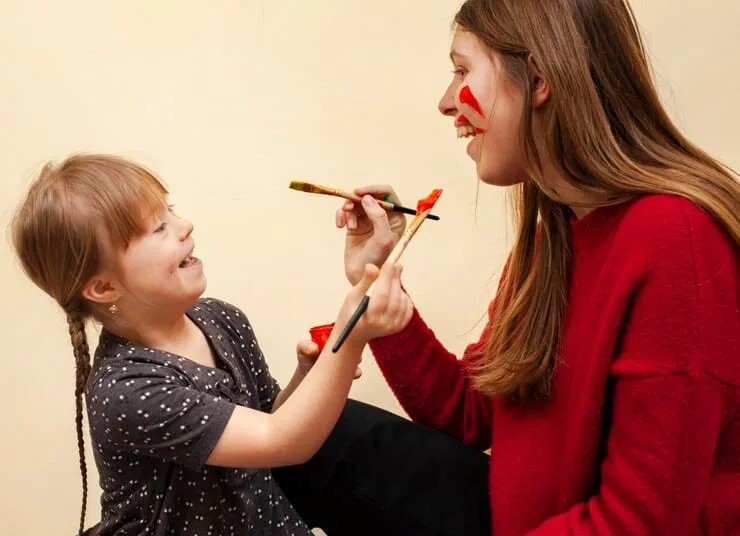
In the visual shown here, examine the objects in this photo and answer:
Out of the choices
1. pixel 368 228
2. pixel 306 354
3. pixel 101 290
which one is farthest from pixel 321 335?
pixel 101 290

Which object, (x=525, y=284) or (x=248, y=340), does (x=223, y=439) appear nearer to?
(x=248, y=340)

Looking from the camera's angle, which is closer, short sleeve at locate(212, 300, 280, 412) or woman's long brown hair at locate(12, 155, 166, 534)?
woman's long brown hair at locate(12, 155, 166, 534)

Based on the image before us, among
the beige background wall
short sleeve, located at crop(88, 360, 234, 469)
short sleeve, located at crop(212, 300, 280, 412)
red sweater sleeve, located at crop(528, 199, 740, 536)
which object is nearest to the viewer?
red sweater sleeve, located at crop(528, 199, 740, 536)

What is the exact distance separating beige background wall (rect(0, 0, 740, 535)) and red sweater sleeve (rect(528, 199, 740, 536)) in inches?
23.4

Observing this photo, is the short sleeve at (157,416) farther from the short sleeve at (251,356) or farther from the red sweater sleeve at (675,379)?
the red sweater sleeve at (675,379)

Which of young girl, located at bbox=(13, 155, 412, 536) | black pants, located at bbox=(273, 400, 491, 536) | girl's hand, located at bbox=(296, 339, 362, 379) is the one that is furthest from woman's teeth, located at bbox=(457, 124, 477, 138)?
black pants, located at bbox=(273, 400, 491, 536)

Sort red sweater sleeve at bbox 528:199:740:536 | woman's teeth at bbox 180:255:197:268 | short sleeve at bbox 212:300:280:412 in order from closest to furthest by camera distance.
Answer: red sweater sleeve at bbox 528:199:740:536, woman's teeth at bbox 180:255:197:268, short sleeve at bbox 212:300:280:412

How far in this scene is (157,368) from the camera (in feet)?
2.61

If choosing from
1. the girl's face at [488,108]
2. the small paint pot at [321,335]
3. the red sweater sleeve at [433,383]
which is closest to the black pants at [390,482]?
the red sweater sleeve at [433,383]

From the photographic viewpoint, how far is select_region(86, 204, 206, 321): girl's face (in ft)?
2.69

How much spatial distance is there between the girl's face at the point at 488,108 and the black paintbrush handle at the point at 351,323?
0.71 ft

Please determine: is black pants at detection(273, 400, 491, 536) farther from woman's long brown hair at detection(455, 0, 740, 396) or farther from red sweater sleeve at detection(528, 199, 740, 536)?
woman's long brown hair at detection(455, 0, 740, 396)

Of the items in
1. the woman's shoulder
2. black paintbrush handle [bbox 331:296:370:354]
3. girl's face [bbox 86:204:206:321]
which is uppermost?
the woman's shoulder

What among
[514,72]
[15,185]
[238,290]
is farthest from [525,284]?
[15,185]
